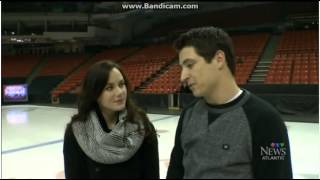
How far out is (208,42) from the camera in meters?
1.19

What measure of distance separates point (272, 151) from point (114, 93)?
0.71 m

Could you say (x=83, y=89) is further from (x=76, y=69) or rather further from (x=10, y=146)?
(x=76, y=69)

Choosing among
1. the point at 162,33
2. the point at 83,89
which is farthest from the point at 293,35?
the point at 83,89

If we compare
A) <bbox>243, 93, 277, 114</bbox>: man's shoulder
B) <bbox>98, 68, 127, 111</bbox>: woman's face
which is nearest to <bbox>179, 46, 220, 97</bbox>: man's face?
<bbox>243, 93, 277, 114</bbox>: man's shoulder

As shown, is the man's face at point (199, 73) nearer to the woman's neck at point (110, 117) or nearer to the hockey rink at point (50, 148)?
the woman's neck at point (110, 117)

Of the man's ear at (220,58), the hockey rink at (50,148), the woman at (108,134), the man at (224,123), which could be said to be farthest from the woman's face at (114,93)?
the hockey rink at (50,148)

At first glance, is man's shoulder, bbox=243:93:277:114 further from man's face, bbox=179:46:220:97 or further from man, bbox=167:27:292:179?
man's face, bbox=179:46:220:97

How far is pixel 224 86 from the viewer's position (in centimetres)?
121

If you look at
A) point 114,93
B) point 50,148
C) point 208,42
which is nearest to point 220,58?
point 208,42

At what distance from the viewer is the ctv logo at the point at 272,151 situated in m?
1.14

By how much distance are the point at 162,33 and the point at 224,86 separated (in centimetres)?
1783

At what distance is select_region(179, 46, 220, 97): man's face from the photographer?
1.19 m

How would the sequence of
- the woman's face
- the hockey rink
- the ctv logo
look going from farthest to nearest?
the hockey rink, the woman's face, the ctv logo

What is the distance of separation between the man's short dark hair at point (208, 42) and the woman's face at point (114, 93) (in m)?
0.47
